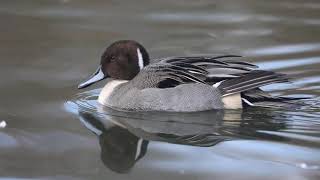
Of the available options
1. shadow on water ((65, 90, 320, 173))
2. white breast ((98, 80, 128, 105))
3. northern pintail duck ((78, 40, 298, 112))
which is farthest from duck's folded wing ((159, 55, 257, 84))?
white breast ((98, 80, 128, 105))

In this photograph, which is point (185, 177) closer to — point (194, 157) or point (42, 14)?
point (194, 157)

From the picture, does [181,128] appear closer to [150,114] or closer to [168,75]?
[150,114]

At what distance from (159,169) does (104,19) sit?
594cm

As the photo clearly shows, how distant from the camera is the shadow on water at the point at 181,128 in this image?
Answer: 625 centimetres

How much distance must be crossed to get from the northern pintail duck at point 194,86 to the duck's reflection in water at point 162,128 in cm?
9

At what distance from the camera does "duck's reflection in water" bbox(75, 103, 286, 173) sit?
6.25 meters

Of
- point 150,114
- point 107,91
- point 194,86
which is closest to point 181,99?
point 194,86

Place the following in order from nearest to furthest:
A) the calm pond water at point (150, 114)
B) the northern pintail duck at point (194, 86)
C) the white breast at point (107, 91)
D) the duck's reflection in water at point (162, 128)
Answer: the calm pond water at point (150, 114) → the duck's reflection in water at point (162, 128) → the northern pintail duck at point (194, 86) → the white breast at point (107, 91)

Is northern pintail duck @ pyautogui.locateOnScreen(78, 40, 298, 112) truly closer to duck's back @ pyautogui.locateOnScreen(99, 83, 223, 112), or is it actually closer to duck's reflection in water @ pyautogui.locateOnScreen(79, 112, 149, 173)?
duck's back @ pyautogui.locateOnScreen(99, 83, 223, 112)

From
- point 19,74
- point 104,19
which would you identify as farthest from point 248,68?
point 104,19

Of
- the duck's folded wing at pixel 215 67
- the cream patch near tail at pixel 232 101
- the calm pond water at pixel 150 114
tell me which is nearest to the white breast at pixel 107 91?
the calm pond water at pixel 150 114

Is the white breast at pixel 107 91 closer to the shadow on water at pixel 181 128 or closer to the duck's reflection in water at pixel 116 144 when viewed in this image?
the shadow on water at pixel 181 128

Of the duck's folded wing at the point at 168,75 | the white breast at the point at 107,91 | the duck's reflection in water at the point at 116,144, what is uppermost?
the duck's folded wing at the point at 168,75

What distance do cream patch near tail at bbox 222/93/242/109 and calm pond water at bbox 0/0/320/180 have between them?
82mm
